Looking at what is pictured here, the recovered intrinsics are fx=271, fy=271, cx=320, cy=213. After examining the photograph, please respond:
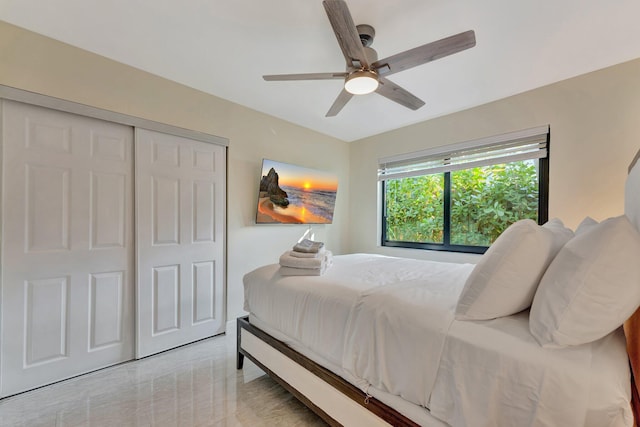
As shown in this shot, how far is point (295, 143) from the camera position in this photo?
3605mm

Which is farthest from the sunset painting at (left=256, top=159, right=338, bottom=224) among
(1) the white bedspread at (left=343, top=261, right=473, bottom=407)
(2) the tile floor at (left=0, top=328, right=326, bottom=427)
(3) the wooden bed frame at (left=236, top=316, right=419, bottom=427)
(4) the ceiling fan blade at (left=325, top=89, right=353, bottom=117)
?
(1) the white bedspread at (left=343, top=261, right=473, bottom=407)

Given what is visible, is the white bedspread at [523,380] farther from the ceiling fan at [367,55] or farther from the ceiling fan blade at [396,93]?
the ceiling fan blade at [396,93]

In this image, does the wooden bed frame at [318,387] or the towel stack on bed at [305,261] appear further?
the towel stack on bed at [305,261]

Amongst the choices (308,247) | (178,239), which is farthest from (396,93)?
(178,239)

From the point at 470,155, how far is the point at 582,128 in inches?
36.6

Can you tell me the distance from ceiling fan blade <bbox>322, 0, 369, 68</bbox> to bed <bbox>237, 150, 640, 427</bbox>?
126 centimetres

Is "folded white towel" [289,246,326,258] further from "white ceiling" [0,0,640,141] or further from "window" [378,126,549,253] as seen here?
"window" [378,126,549,253]

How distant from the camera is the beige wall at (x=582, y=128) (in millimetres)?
2213

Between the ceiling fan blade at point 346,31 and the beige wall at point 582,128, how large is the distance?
6.37 feet

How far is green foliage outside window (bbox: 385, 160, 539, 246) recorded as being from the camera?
2.83m

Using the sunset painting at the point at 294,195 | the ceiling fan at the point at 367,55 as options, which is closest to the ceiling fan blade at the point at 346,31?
the ceiling fan at the point at 367,55

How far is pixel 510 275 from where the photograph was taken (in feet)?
3.37

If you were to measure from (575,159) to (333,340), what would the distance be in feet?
8.87

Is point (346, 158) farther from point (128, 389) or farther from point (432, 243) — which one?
point (128, 389)
